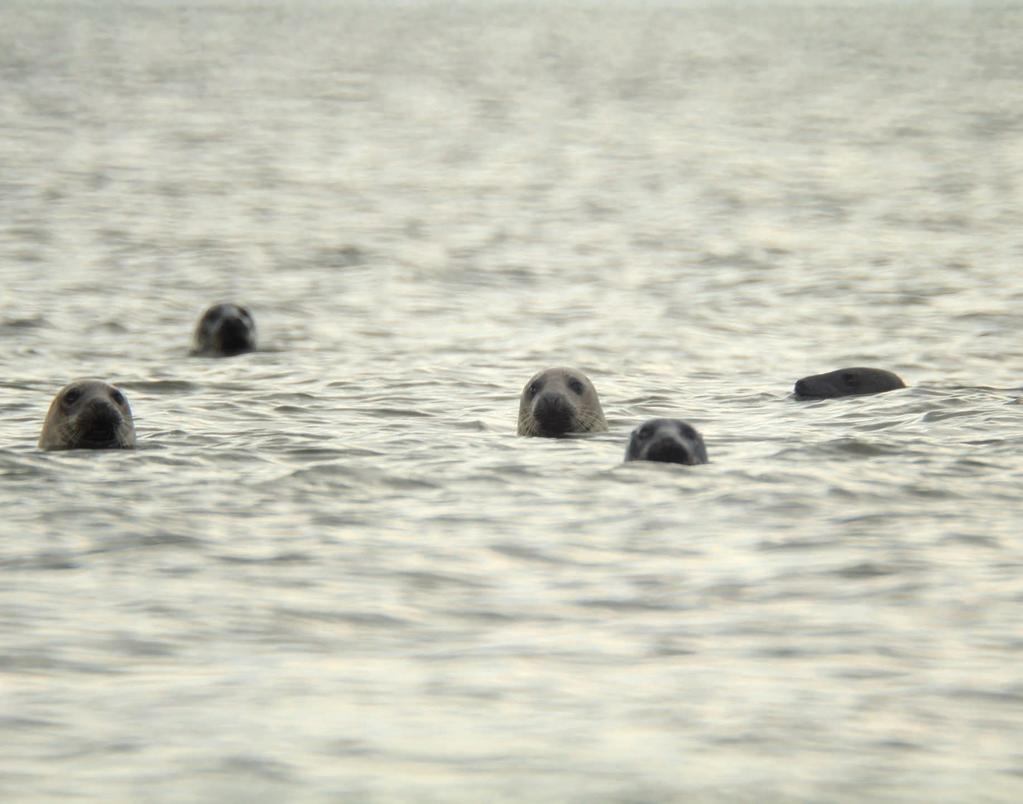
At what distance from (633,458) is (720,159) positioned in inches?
1196

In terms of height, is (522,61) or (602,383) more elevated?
(522,61)

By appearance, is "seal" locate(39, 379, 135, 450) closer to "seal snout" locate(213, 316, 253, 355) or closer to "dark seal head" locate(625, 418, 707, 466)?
"dark seal head" locate(625, 418, 707, 466)

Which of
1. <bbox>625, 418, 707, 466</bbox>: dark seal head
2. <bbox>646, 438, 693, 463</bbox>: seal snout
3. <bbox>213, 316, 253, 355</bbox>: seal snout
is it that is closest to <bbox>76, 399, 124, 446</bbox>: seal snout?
<bbox>625, 418, 707, 466</bbox>: dark seal head

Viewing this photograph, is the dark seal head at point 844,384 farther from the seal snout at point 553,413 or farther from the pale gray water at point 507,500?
the seal snout at point 553,413

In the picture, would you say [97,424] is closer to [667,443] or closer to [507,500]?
[507,500]

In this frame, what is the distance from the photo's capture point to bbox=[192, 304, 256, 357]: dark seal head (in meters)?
17.4

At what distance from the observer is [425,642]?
A: 7.90 m

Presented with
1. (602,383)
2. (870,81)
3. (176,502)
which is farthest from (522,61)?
(176,502)

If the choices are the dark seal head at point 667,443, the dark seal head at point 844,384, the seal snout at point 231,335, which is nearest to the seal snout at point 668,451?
the dark seal head at point 667,443

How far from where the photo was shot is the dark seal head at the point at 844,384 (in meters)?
14.5

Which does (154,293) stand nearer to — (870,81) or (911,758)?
(911,758)

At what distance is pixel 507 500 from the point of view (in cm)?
1068

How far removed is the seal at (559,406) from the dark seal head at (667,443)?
4.15 feet

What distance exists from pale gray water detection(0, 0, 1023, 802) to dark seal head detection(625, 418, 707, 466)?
0.16 metres
